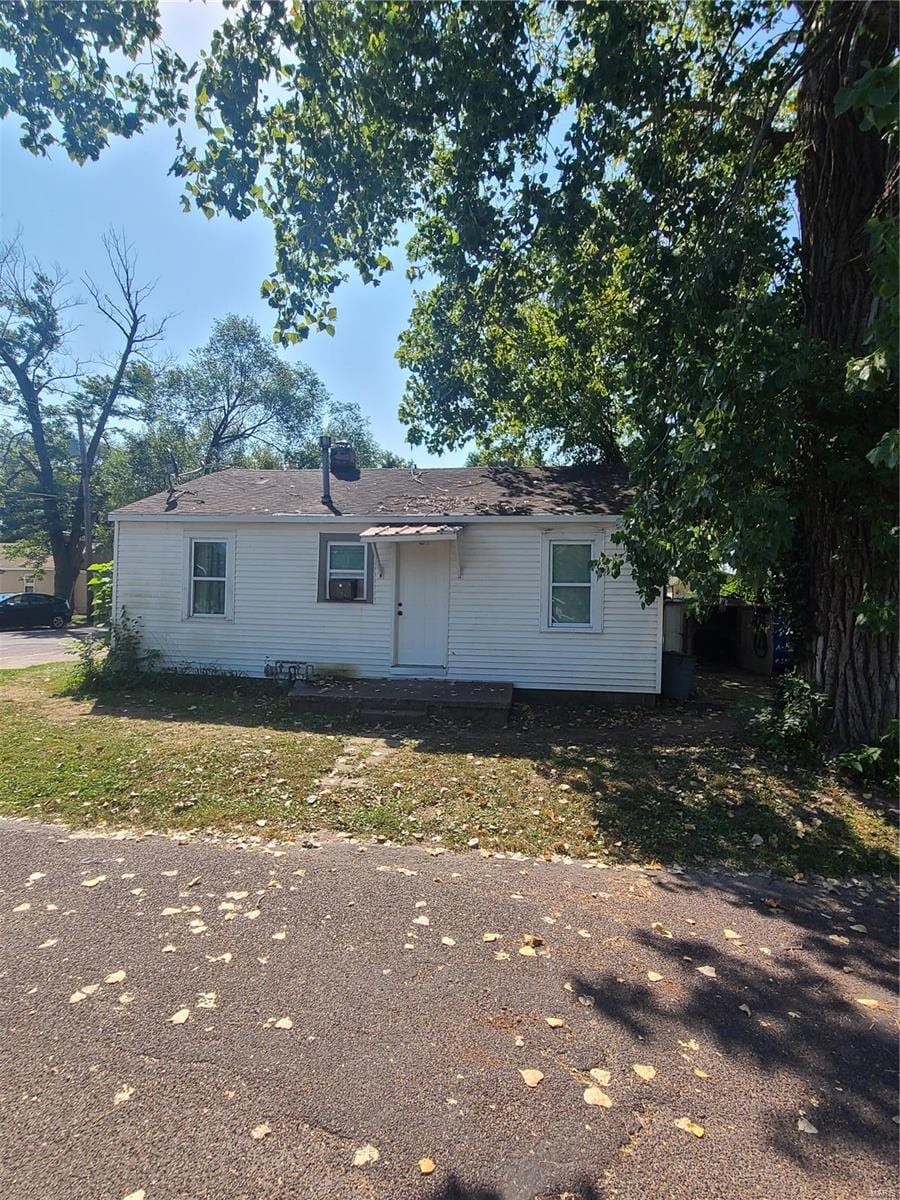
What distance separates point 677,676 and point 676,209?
21.8 ft

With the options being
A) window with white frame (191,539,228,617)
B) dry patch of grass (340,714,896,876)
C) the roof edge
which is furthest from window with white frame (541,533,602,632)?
window with white frame (191,539,228,617)

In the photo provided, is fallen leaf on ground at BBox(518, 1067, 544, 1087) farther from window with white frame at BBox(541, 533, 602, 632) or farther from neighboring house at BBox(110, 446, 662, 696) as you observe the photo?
window with white frame at BBox(541, 533, 602, 632)

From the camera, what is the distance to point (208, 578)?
11289mm

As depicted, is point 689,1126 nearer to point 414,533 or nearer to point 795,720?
point 795,720

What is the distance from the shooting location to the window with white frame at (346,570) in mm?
10742

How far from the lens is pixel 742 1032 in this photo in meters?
2.63

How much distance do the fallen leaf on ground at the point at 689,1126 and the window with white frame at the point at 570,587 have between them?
8.03m

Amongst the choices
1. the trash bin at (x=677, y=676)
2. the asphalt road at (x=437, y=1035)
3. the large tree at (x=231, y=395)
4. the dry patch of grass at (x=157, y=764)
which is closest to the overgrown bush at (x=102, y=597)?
the dry patch of grass at (x=157, y=764)

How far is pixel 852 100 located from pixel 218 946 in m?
5.69

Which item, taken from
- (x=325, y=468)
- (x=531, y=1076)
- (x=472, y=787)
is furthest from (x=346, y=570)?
(x=531, y=1076)

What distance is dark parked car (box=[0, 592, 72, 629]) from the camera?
22352 millimetres

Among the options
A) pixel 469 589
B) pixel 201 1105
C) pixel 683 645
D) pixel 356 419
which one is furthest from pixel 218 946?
pixel 356 419

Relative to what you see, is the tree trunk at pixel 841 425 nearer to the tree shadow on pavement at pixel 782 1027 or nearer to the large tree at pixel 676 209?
the large tree at pixel 676 209

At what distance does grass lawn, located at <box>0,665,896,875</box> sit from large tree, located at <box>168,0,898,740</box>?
5.49 feet
